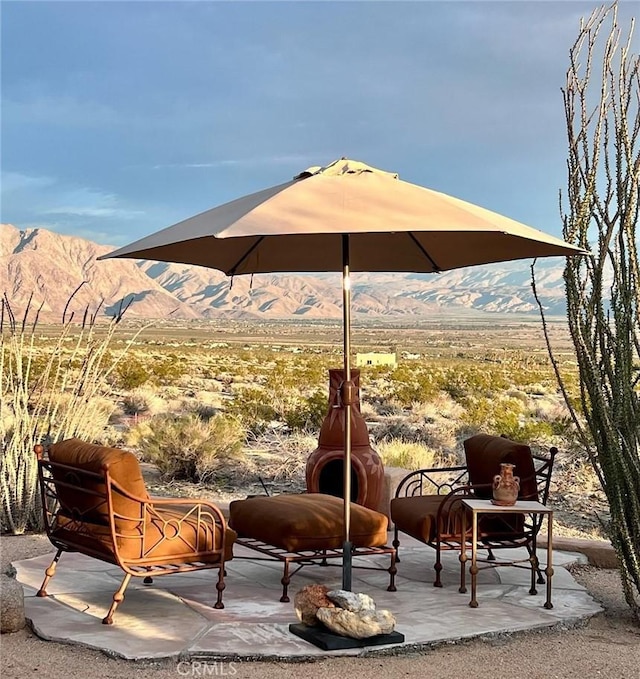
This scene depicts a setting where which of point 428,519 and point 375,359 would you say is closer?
point 428,519

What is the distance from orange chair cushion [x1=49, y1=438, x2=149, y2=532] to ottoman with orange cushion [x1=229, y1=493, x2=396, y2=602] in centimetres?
93

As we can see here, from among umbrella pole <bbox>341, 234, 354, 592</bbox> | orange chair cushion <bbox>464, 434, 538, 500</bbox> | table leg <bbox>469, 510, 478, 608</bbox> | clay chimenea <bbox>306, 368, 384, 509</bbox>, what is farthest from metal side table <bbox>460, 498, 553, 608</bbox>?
clay chimenea <bbox>306, 368, 384, 509</bbox>

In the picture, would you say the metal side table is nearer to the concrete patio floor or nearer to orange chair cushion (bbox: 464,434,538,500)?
the concrete patio floor

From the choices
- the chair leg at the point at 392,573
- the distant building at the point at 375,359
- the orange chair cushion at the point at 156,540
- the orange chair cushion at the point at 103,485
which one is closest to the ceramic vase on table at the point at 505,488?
the chair leg at the point at 392,573

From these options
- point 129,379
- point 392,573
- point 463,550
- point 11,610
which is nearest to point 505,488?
point 463,550

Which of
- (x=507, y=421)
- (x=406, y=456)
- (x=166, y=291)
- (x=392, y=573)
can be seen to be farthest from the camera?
(x=166, y=291)

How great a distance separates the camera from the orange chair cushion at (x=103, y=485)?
487 cm

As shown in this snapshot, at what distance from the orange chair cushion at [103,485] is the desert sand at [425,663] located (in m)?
0.68

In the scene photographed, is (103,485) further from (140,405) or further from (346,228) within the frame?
(140,405)

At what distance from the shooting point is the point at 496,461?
603 centimetres

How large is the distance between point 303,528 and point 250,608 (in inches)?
21.9

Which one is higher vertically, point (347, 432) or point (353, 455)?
point (347, 432)

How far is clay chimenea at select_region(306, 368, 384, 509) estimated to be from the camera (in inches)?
280

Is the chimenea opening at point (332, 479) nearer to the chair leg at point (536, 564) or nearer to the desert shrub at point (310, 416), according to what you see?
the chair leg at point (536, 564)
